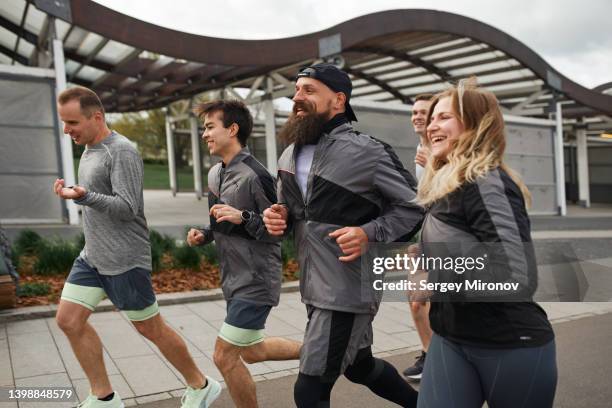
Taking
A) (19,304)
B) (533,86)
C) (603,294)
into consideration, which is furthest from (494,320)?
(533,86)

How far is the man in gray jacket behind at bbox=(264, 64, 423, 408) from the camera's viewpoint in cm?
249

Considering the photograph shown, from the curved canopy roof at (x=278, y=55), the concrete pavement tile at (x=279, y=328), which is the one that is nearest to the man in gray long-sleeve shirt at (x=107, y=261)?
the concrete pavement tile at (x=279, y=328)

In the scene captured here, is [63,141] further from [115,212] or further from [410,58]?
[410,58]

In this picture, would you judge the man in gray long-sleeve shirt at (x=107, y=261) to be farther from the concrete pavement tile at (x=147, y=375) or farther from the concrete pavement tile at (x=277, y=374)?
the concrete pavement tile at (x=277, y=374)

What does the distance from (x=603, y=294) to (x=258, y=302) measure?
1.65m

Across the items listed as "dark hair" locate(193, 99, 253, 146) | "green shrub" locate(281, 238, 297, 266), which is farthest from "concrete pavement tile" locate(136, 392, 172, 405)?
"green shrub" locate(281, 238, 297, 266)

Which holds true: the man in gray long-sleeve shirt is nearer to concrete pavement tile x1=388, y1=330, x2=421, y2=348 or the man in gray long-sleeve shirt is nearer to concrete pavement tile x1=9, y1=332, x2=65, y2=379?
concrete pavement tile x1=9, y1=332, x2=65, y2=379

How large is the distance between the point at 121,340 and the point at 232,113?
2729 millimetres

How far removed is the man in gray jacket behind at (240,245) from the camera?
9.97 feet

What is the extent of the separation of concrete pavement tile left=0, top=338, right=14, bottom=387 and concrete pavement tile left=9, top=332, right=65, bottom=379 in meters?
0.03

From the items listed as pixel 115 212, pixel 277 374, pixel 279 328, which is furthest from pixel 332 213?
pixel 279 328

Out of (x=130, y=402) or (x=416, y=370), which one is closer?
(x=130, y=402)

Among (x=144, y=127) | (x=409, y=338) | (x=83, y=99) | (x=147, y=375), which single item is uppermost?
(x=144, y=127)

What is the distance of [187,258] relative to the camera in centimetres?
750
